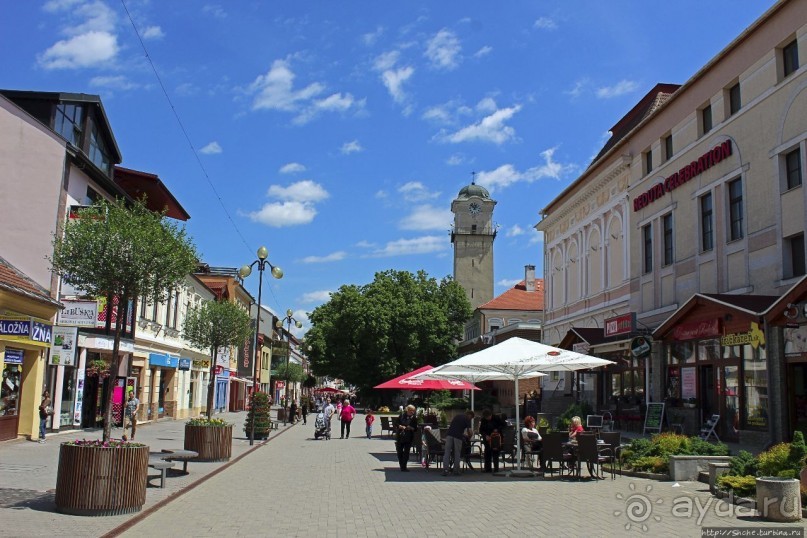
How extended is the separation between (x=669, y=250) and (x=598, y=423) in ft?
23.9

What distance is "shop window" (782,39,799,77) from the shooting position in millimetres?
19516

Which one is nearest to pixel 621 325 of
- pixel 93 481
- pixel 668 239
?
pixel 668 239

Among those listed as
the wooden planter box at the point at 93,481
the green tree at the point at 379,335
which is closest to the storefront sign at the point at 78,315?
the wooden planter box at the point at 93,481

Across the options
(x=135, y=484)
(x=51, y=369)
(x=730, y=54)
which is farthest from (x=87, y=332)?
(x=730, y=54)

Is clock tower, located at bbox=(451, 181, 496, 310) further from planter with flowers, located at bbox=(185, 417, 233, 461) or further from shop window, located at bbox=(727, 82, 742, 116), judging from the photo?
planter with flowers, located at bbox=(185, 417, 233, 461)

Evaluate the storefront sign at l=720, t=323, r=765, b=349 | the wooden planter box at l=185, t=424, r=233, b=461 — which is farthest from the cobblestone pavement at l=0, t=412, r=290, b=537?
the storefront sign at l=720, t=323, r=765, b=349

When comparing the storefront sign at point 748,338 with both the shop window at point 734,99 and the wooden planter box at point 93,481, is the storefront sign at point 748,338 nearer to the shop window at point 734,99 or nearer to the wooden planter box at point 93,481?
the shop window at point 734,99

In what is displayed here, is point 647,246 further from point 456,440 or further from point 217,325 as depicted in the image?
point 217,325

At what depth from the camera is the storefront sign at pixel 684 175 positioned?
883 inches

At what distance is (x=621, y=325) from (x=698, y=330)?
566 centimetres

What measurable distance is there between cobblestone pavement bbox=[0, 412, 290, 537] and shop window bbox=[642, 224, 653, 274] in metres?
16.0

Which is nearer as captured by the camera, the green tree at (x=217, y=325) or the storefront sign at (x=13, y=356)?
the storefront sign at (x=13, y=356)

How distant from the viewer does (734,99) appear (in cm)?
2245

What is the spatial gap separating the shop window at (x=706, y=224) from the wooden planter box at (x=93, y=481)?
1932cm
